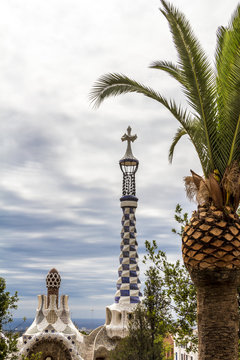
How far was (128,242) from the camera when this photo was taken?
18031mm

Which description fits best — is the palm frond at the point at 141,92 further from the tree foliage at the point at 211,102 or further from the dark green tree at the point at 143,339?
the dark green tree at the point at 143,339

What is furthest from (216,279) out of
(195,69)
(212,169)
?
(195,69)

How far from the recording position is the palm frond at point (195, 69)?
593 centimetres

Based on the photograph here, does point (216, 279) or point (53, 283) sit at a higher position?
A: point (53, 283)

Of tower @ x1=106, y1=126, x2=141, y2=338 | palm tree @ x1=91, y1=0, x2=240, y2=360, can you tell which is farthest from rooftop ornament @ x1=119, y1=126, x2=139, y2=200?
palm tree @ x1=91, y1=0, x2=240, y2=360

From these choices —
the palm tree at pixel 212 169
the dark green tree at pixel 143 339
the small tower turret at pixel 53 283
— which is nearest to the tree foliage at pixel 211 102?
the palm tree at pixel 212 169

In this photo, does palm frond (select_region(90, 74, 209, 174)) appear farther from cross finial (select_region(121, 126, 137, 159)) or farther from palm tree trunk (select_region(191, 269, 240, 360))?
cross finial (select_region(121, 126, 137, 159))

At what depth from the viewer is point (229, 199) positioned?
5641mm

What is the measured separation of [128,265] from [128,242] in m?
0.89

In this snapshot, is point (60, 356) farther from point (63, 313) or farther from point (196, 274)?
point (196, 274)

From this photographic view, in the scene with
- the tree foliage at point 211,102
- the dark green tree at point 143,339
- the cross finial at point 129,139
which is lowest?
the dark green tree at point 143,339

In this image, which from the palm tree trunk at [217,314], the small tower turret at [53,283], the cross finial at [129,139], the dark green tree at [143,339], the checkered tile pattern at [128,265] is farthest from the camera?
the cross finial at [129,139]

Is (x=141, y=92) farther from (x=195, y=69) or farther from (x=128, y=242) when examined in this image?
(x=128, y=242)

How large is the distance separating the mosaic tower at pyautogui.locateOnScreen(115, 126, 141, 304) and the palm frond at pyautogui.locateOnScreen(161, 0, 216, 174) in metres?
12.2
